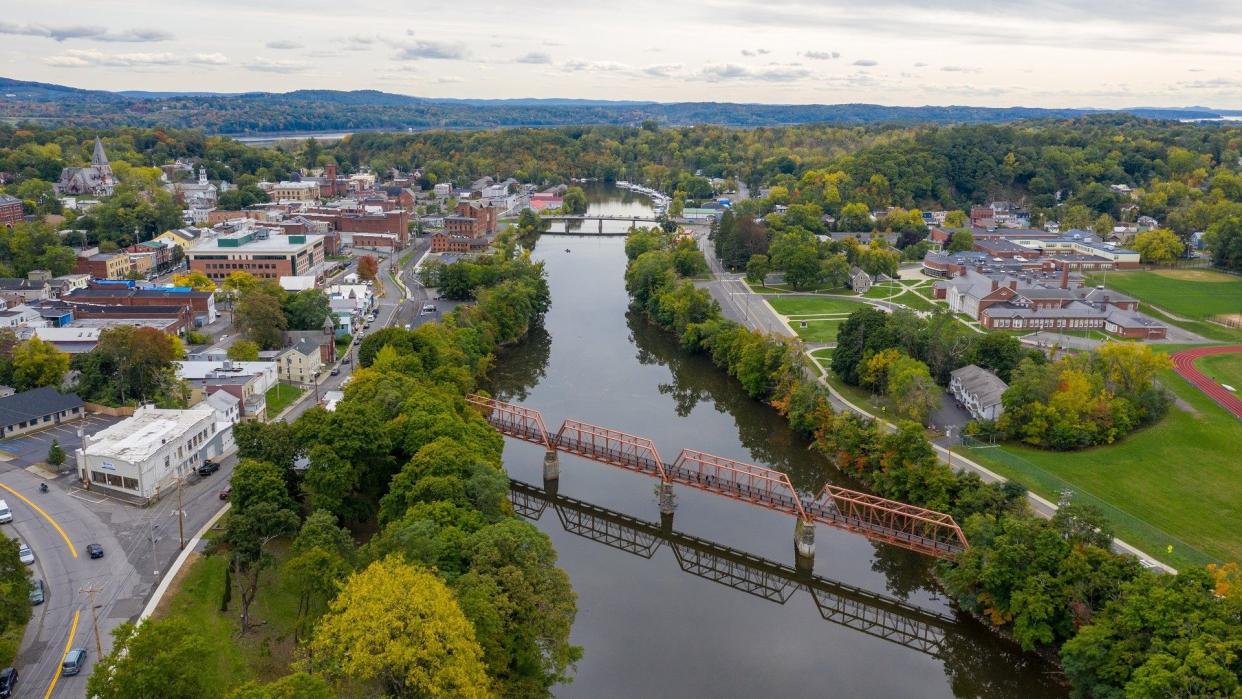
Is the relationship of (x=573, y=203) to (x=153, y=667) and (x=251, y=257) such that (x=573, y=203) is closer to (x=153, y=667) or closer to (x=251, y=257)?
(x=251, y=257)

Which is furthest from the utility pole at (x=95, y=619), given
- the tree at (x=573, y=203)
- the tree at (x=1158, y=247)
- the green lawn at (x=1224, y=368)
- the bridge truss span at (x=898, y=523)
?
the tree at (x=573, y=203)

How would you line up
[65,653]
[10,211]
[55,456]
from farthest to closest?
[10,211] < [55,456] < [65,653]

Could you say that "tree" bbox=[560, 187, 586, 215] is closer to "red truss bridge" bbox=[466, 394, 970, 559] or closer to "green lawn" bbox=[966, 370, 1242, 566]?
"red truss bridge" bbox=[466, 394, 970, 559]

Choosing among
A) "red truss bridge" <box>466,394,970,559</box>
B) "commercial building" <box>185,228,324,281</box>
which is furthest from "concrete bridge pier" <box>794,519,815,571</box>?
"commercial building" <box>185,228,324,281</box>

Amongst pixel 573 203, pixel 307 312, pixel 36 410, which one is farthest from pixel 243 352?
pixel 573 203

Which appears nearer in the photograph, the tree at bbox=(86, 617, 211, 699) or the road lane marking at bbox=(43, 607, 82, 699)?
the tree at bbox=(86, 617, 211, 699)

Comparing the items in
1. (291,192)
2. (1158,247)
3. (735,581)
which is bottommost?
(735,581)

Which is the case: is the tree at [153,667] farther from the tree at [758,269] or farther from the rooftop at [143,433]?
the tree at [758,269]
